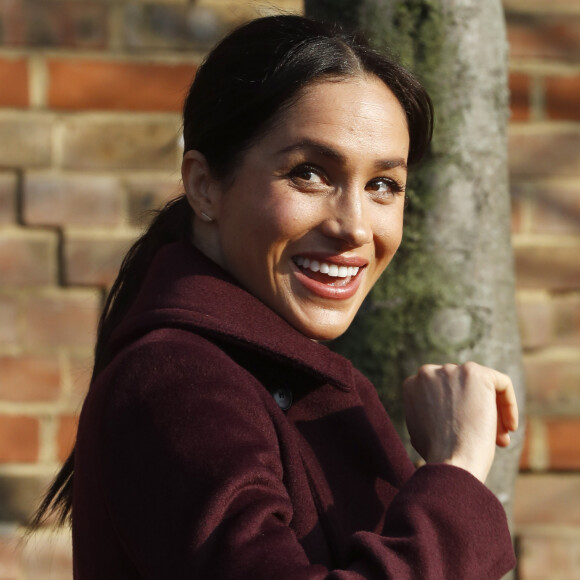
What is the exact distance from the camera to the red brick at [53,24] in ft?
9.18

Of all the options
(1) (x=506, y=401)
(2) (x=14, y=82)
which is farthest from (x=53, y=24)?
(1) (x=506, y=401)

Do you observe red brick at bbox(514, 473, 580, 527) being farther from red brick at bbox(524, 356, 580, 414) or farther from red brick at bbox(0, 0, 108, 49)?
red brick at bbox(0, 0, 108, 49)

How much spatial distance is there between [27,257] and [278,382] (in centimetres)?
133

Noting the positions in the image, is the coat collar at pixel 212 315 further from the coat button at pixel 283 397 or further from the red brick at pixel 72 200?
the red brick at pixel 72 200

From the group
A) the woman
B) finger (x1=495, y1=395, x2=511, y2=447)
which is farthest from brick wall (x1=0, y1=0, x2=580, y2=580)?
finger (x1=495, y1=395, x2=511, y2=447)

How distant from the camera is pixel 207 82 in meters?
1.76

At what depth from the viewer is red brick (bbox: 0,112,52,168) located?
110 inches

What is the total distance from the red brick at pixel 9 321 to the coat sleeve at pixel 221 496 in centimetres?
A: 137

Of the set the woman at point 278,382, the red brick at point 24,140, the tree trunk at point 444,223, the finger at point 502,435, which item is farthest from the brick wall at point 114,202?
the finger at point 502,435

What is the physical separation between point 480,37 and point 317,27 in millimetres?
464

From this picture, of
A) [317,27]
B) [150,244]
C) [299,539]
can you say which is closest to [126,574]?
[299,539]

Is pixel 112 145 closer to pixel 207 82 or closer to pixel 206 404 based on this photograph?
pixel 207 82

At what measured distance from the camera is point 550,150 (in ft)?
9.46

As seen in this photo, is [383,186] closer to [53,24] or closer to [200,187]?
[200,187]
